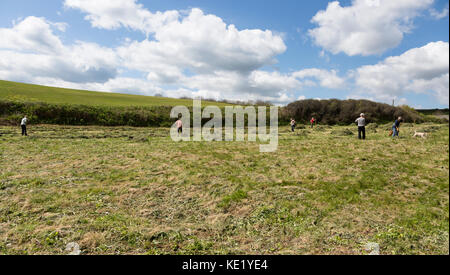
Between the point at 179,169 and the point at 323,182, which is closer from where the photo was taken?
the point at 323,182

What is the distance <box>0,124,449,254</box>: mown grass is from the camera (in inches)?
239

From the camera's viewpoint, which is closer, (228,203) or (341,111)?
(228,203)

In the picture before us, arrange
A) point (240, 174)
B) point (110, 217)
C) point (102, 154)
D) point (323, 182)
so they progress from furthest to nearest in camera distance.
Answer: point (102, 154)
point (240, 174)
point (323, 182)
point (110, 217)

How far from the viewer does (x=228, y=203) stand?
27.9 ft

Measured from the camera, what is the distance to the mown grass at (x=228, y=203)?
606 cm

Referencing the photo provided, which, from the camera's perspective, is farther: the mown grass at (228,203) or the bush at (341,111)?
the bush at (341,111)

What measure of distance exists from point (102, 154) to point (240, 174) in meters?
9.30

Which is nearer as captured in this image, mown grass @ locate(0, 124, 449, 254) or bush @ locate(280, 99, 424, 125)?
mown grass @ locate(0, 124, 449, 254)

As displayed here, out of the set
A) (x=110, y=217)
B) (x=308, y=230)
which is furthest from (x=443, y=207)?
(x=110, y=217)

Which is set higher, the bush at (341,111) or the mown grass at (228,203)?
the bush at (341,111)

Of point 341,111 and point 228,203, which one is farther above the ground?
point 341,111

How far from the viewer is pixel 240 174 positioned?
460 inches
